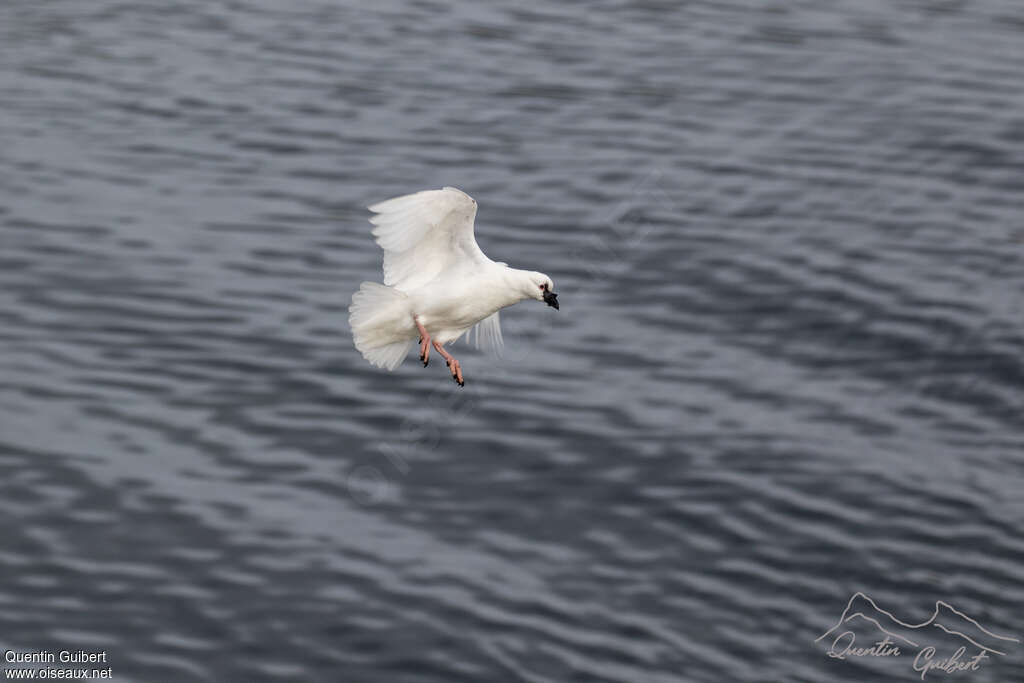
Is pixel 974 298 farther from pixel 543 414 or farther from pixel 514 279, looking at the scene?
pixel 514 279

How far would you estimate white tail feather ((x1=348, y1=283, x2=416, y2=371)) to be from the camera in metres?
14.5

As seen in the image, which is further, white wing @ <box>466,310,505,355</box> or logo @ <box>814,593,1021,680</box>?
logo @ <box>814,593,1021,680</box>

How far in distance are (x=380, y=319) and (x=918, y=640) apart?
14.9m

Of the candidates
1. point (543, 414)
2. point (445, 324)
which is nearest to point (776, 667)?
point (543, 414)

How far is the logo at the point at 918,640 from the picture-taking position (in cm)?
2583

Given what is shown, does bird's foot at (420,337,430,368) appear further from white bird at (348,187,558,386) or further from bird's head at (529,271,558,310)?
bird's head at (529,271,558,310)

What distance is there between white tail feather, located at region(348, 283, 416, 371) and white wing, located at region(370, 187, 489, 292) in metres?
0.17

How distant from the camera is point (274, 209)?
113ft

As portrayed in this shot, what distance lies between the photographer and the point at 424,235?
47.7 ft

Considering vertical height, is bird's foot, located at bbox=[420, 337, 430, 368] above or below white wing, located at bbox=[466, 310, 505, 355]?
above

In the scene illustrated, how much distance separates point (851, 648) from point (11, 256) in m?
18.4

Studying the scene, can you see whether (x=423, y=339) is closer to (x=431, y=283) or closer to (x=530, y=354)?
(x=431, y=283)

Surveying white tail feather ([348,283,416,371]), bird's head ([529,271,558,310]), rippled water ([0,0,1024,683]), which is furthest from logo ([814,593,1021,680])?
bird's head ([529,271,558,310])

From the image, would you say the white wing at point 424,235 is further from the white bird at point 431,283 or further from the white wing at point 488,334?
the white wing at point 488,334
